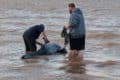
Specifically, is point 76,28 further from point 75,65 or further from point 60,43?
point 60,43

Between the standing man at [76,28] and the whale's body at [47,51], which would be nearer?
the standing man at [76,28]

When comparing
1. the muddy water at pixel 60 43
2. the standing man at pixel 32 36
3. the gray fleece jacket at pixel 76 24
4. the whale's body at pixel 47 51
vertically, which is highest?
the gray fleece jacket at pixel 76 24

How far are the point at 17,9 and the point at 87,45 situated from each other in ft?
66.6

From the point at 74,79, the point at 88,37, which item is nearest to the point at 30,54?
the point at 74,79

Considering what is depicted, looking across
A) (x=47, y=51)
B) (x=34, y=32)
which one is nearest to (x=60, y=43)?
(x=47, y=51)

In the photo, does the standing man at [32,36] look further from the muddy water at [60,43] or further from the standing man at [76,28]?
the standing man at [76,28]

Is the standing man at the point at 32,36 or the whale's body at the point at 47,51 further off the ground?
the standing man at the point at 32,36

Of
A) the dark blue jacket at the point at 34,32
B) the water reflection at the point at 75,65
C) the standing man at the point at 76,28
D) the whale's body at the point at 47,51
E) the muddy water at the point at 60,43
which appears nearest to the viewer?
the muddy water at the point at 60,43

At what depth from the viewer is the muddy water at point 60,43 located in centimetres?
1404

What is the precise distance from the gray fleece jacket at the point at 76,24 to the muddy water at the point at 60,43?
92 cm

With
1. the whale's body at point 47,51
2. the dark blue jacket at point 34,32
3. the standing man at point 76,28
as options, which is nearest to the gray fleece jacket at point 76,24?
the standing man at point 76,28

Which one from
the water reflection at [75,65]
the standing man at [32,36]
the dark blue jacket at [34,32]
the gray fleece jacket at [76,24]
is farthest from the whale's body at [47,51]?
the gray fleece jacket at [76,24]

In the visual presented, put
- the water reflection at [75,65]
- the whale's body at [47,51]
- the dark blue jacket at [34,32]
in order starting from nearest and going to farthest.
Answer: the water reflection at [75,65]
the whale's body at [47,51]
the dark blue jacket at [34,32]

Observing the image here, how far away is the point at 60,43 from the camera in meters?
20.1
